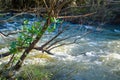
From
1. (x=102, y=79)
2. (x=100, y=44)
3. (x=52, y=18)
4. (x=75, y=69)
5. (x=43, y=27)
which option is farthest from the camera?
(x=100, y=44)

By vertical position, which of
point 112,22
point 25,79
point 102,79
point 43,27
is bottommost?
point 112,22

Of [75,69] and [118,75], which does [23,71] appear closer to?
[75,69]

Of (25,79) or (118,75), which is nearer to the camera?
(25,79)

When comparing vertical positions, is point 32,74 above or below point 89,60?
above

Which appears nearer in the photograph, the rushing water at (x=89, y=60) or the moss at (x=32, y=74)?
the moss at (x=32, y=74)

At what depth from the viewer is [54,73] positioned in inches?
196

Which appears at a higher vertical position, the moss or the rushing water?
the moss

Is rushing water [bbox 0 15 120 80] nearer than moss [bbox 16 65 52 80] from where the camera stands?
No

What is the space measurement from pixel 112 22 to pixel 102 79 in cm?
587

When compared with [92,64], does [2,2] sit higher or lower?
higher

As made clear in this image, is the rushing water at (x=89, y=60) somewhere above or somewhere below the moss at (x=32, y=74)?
below

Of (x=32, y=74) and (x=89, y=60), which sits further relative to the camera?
(x=89, y=60)

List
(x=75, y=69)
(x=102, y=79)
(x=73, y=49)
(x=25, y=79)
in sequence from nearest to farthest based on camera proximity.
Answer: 1. (x=25, y=79)
2. (x=102, y=79)
3. (x=75, y=69)
4. (x=73, y=49)

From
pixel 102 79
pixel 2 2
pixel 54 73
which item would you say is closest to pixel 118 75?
pixel 102 79
